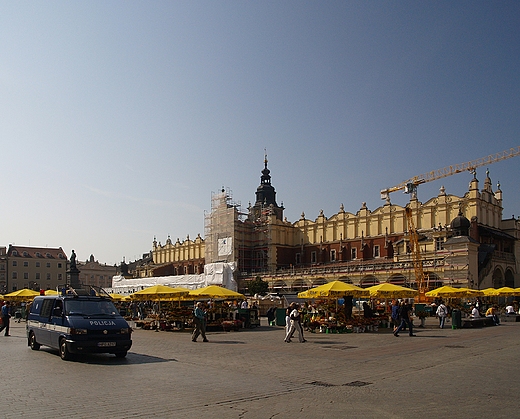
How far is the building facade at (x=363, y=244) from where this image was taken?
56991 millimetres

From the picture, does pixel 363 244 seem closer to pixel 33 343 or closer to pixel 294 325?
pixel 294 325

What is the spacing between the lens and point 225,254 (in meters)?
83.3

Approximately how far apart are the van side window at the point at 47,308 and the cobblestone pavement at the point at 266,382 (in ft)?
3.83

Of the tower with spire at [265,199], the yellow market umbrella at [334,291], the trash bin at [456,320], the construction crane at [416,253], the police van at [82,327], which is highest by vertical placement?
the tower with spire at [265,199]

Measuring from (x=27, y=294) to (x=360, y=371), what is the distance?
1287 inches

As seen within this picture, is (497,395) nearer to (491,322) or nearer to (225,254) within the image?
(491,322)

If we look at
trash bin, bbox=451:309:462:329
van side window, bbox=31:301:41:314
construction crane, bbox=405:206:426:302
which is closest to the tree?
construction crane, bbox=405:206:426:302

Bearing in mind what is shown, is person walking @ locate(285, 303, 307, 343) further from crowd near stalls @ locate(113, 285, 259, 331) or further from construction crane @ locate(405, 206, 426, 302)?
construction crane @ locate(405, 206, 426, 302)

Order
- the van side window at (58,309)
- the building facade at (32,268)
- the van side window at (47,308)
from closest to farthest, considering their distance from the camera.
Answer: the van side window at (58,309), the van side window at (47,308), the building facade at (32,268)

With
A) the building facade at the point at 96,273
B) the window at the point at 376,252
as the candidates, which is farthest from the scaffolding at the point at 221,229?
the building facade at the point at 96,273

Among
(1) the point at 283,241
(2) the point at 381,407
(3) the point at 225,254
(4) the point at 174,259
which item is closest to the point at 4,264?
(4) the point at 174,259

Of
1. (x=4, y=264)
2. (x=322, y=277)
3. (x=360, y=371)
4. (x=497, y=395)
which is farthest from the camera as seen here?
(x=4, y=264)

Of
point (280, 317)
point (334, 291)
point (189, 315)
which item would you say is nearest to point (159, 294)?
point (189, 315)

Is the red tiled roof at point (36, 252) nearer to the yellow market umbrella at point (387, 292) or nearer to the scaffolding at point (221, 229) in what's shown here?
the scaffolding at point (221, 229)
